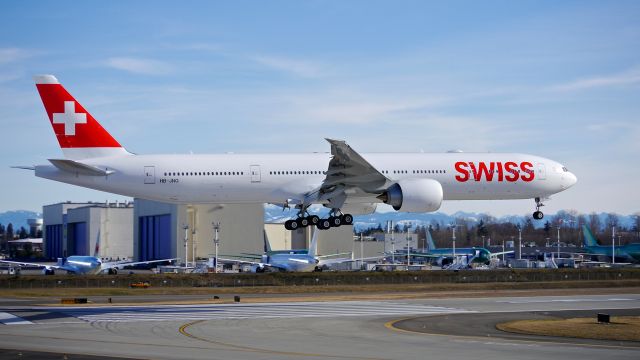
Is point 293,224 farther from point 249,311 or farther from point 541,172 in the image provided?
point 541,172

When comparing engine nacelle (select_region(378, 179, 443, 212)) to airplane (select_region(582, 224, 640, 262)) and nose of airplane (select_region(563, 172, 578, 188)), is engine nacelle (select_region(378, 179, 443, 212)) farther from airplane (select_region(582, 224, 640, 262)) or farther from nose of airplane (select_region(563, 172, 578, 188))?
airplane (select_region(582, 224, 640, 262))

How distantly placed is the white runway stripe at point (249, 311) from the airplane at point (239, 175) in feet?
17.2

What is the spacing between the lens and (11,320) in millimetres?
43281

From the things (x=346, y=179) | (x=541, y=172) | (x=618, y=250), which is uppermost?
(x=541, y=172)

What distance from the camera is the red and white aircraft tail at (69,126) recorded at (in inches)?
2008

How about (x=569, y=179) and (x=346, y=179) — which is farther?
(x=569, y=179)

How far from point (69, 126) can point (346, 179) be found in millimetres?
16728

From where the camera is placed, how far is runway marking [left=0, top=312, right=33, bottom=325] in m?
41.8

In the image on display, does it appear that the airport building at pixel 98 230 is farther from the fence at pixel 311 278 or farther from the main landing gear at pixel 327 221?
the main landing gear at pixel 327 221

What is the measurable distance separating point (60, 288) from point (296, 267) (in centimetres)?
3270

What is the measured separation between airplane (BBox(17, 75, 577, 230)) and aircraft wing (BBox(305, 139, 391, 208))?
0.06 metres

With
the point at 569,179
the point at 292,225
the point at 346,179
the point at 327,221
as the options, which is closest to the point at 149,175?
the point at 292,225

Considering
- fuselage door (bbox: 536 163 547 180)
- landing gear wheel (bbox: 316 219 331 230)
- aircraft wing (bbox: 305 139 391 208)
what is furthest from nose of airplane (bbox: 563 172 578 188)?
landing gear wheel (bbox: 316 219 331 230)

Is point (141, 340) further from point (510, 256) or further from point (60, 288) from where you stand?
point (510, 256)
